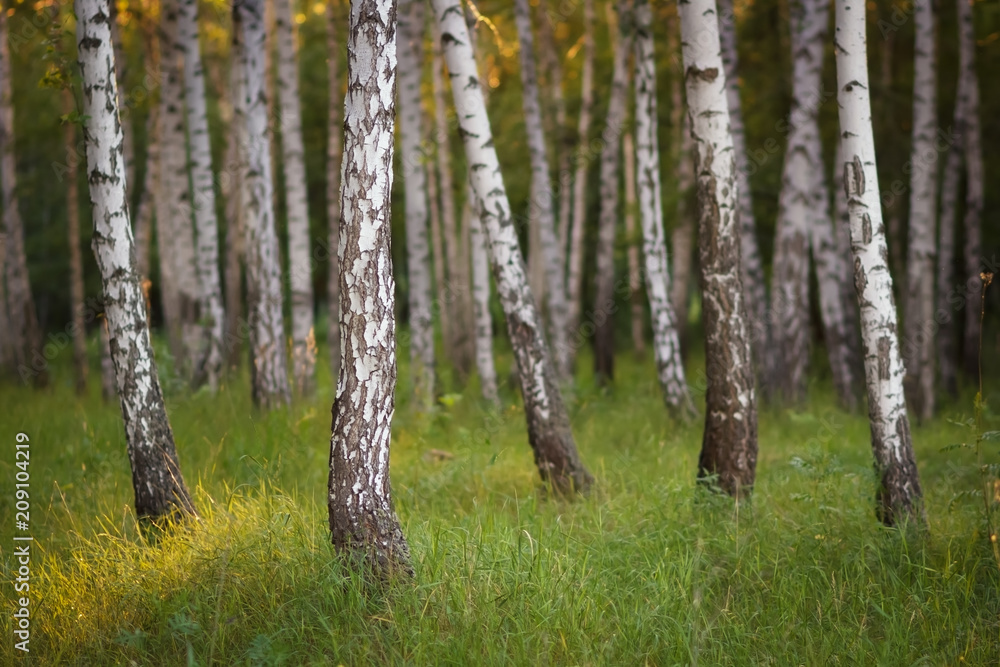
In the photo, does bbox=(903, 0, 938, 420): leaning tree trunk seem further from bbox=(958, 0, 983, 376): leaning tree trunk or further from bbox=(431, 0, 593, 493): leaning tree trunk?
bbox=(431, 0, 593, 493): leaning tree trunk

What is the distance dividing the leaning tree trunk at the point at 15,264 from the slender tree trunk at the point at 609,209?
8.93 meters

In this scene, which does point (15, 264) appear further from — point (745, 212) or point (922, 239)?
point (922, 239)

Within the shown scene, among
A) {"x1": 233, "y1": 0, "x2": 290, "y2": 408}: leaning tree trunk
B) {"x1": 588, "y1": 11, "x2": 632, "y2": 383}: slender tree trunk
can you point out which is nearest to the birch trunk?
{"x1": 233, "y1": 0, "x2": 290, "y2": 408}: leaning tree trunk

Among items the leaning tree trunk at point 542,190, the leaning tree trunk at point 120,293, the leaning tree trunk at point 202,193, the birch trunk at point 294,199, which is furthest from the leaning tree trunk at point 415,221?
the leaning tree trunk at point 120,293

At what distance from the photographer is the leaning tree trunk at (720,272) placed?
195 inches

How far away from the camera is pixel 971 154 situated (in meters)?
11.2

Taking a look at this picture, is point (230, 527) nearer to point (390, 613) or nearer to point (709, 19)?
point (390, 613)

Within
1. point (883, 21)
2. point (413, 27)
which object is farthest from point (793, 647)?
point (883, 21)

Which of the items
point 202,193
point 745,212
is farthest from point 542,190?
point 202,193

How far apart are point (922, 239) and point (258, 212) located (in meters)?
8.17

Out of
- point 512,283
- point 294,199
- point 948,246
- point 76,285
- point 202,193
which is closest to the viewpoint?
point 512,283

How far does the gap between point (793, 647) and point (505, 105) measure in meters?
16.2

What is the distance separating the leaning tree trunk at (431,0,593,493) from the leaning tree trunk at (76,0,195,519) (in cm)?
243

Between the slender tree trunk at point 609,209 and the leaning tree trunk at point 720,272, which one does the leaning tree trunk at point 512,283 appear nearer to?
the leaning tree trunk at point 720,272
